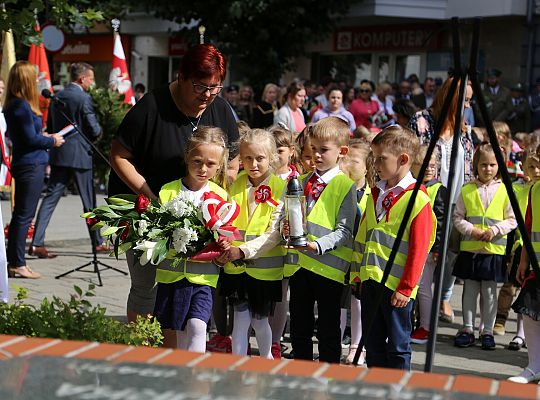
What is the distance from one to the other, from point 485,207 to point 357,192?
1.29m

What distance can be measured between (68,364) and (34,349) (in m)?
0.20

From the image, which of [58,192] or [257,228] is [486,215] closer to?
[257,228]

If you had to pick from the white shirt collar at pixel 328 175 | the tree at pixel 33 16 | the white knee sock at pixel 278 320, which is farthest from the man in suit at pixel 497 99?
the white shirt collar at pixel 328 175

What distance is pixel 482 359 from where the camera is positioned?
7629mm

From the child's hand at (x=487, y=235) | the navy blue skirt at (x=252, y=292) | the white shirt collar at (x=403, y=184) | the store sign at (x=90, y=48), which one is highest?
the store sign at (x=90, y=48)

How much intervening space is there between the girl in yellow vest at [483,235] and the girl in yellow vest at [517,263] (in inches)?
5.4

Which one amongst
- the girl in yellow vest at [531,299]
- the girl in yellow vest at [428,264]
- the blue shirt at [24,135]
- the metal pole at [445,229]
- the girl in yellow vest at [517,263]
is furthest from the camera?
the blue shirt at [24,135]

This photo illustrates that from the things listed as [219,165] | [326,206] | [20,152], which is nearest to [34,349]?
[219,165]

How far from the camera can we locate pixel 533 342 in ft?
22.6

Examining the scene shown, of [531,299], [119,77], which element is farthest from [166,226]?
[119,77]

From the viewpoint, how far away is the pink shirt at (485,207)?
8.16 m

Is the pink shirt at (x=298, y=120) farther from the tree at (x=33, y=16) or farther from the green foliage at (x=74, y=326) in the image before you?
the green foliage at (x=74, y=326)

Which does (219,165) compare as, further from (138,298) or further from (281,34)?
(281,34)

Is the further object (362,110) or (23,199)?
(362,110)
